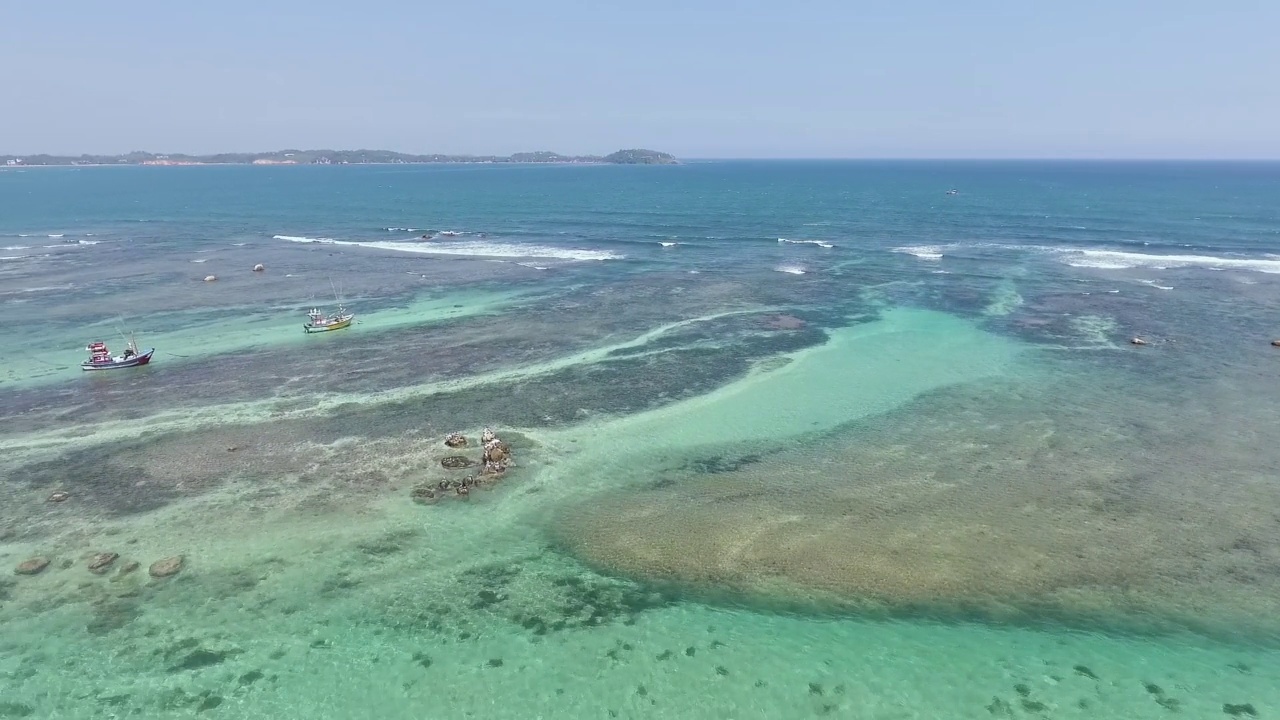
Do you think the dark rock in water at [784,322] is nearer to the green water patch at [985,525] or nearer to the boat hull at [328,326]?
the green water patch at [985,525]

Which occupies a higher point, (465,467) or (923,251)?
(923,251)

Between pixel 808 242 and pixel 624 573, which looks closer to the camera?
pixel 624 573

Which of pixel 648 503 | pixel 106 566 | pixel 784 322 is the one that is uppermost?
pixel 784 322

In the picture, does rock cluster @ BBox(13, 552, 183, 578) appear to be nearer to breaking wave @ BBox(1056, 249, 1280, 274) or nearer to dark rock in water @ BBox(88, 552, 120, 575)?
dark rock in water @ BBox(88, 552, 120, 575)

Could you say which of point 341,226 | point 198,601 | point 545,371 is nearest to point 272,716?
point 198,601

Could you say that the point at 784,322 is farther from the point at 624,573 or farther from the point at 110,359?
the point at 110,359

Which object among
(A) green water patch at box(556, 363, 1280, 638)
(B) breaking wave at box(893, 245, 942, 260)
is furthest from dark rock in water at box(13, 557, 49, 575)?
(B) breaking wave at box(893, 245, 942, 260)

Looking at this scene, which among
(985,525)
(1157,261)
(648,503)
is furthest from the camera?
(1157,261)

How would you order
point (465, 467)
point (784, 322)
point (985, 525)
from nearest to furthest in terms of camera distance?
point (985, 525), point (465, 467), point (784, 322)

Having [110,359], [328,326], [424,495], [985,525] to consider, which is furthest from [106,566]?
[985,525]
